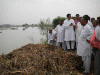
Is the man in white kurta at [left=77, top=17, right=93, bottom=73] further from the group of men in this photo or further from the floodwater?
the floodwater

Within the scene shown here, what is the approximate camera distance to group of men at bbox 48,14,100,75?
121 inches

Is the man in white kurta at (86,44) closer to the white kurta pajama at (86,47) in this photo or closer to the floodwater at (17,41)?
the white kurta pajama at (86,47)

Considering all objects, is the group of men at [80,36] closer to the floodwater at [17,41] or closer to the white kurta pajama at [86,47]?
the white kurta pajama at [86,47]

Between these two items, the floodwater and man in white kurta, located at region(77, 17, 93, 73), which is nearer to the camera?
man in white kurta, located at region(77, 17, 93, 73)

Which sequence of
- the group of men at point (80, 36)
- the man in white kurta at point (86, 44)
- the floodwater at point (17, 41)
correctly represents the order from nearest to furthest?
the group of men at point (80, 36) < the man in white kurta at point (86, 44) < the floodwater at point (17, 41)

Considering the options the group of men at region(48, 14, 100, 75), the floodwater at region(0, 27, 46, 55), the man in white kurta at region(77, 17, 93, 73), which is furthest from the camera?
the floodwater at region(0, 27, 46, 55)

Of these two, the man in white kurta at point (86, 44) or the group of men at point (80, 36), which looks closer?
the group of men at point (80, 36)

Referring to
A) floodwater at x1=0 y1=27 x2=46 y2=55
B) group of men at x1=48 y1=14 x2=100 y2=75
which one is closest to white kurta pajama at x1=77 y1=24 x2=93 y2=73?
group of men at x1=48 y1=14 x2=100 y2=75

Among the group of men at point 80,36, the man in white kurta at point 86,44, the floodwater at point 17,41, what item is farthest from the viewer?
the floodwater at point 17,41

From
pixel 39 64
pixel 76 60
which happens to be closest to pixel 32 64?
pixel 39 64

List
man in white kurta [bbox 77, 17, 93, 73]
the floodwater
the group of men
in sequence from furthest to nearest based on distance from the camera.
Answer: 1. the floodwater
2. man in white kurta [bbox 77, 17, 93, 73]
3. the group of men

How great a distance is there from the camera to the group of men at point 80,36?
10.1 ft

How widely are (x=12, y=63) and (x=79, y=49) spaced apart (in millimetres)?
2557

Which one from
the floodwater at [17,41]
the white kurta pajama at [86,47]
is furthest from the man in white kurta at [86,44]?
the floodwater at [17,41]
